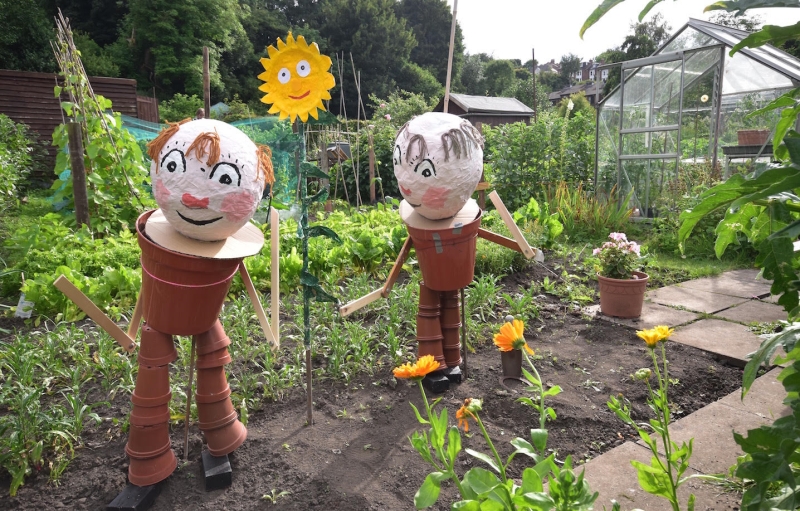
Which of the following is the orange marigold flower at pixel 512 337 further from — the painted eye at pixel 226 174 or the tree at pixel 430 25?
the tree at pixel 430 25

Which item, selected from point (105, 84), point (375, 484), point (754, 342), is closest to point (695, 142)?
point (754, 342)

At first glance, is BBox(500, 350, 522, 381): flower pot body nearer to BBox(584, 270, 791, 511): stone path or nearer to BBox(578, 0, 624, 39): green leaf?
BBox(584, 270, 791, 511): stone path

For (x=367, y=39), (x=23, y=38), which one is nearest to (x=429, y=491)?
(x=23, y=38)

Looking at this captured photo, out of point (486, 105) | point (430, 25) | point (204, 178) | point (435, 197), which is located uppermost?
point (430, 25)

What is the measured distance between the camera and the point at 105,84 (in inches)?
482

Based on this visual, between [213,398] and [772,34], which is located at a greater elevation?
[772,34]

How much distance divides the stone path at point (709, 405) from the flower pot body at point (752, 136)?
2.94 meters

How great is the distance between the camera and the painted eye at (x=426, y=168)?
230 cm

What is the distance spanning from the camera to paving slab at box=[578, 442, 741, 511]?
165 cm

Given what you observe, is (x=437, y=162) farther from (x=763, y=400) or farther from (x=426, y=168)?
(x=763, y=400)

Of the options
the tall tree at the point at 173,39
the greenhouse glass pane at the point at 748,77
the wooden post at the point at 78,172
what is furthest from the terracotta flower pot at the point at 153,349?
the tall tree at the point at 173,39

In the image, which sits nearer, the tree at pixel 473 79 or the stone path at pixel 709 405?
the stone path at pixel 709 405

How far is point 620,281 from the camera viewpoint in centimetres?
348

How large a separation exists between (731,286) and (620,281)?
158 centimetres
